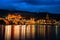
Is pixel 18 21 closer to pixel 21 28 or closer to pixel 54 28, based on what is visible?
pixel 21 28

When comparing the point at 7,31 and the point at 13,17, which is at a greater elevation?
the point at 13,17

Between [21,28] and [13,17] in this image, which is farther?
[21,28]

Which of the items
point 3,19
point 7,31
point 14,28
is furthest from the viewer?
point 14,28

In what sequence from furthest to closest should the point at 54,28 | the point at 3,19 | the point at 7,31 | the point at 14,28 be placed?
the point at 54,28 → the point at 14,28 → the point at 7,31 → the point at 3,19

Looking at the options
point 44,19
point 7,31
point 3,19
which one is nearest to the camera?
point 3,19

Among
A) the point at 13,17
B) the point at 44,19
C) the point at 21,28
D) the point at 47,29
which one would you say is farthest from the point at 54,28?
the point at 13,17

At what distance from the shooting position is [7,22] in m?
26.3

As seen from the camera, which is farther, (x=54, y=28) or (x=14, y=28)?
(x=54, y=28)

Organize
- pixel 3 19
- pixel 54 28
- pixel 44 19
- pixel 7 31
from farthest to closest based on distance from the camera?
pixel 54 28, pixel 7 31, pixel 44 19, pixel 3 19

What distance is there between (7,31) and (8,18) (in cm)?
426

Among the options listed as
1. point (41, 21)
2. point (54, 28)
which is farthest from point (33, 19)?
point (54, 28)

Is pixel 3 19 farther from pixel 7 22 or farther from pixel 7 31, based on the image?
pixel 7 31

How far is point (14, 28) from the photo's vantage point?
108 ft

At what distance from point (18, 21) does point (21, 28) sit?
22.9ft
